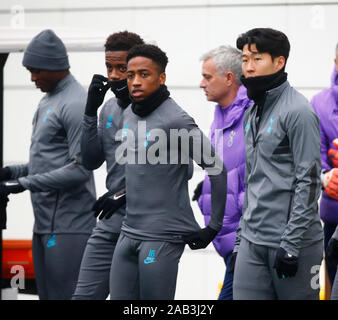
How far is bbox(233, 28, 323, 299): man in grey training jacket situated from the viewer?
381cm

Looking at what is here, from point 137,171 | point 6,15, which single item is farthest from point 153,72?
point 6,15

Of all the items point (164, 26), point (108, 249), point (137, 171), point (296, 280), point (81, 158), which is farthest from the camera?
point (164, 26)

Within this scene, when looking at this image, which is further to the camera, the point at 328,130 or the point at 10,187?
the point at 10,187

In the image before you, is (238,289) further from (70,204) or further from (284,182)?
(70,204)

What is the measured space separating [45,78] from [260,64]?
1853 millimetres

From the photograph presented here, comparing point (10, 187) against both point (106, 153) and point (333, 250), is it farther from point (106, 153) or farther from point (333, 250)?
point (333, 250)

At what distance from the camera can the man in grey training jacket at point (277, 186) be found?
381 cm

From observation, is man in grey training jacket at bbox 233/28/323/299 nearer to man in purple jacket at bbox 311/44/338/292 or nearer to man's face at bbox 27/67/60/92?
man in purple jacket at bbox 311/44/338/292

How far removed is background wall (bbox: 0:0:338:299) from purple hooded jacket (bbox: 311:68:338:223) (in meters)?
2.82

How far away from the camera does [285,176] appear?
390 centimetres

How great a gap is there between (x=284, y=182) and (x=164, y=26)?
475cm

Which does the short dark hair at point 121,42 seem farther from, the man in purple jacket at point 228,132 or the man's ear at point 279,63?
the man's ear at point 279,63

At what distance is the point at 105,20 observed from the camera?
8.55 metres

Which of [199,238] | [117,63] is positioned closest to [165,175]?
[199,238]
